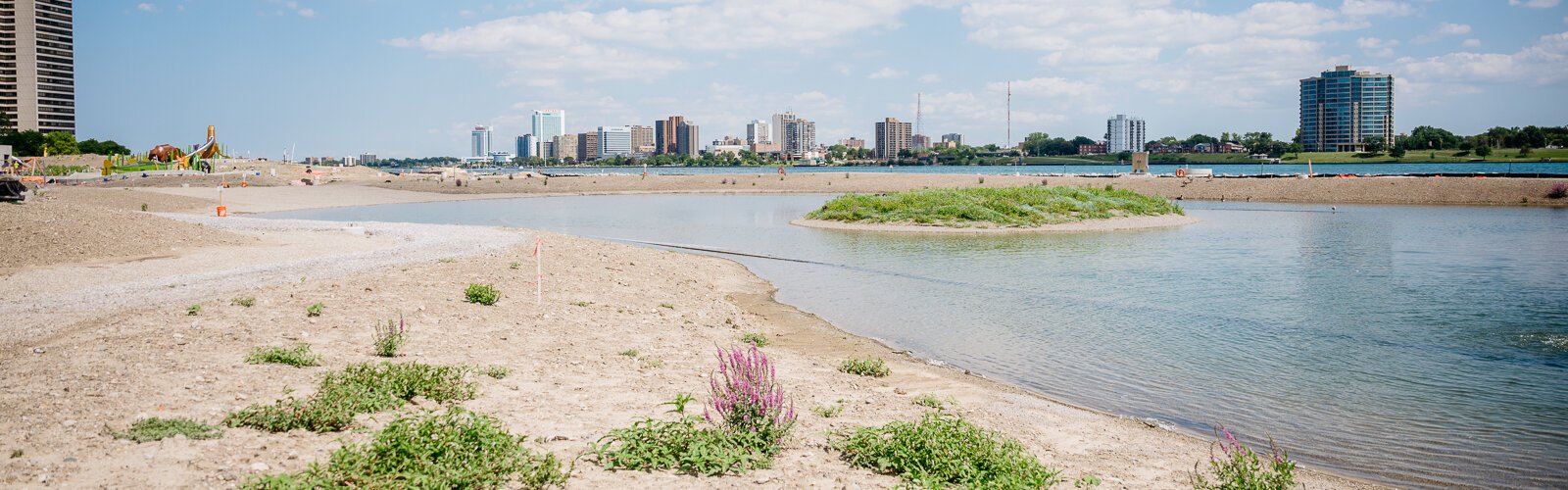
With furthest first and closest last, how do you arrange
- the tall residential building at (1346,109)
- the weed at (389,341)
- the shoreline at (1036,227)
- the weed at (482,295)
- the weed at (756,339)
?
1. the tall residential building at (1346,109)
2. the shoreline at (1036,227)
3. the weed at (482,295)
4. the weed at (756,339)
5. the weed at (389,341)

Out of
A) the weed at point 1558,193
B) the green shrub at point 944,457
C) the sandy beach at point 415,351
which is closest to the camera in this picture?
the green shrub at point 944,457

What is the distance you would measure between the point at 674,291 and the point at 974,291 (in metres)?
6.84

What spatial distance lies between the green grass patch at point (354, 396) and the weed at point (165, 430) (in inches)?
10.9

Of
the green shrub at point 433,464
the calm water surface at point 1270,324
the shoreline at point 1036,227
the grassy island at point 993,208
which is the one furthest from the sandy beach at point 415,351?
the grassy island at point 993,208

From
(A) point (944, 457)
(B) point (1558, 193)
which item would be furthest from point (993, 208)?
(B) point (1558, 193)

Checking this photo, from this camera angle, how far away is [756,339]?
13.9 metres

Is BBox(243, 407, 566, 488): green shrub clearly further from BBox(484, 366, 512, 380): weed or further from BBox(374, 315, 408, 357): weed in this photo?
BBox(374, 315, 408, 357): weed

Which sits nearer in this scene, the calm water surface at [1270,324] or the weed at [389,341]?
the calm water surface at [1270,324]

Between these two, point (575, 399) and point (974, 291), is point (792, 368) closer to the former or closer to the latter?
point (575, 399)

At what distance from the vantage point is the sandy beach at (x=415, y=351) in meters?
7.25

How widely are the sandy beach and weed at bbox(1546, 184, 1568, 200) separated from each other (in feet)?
185

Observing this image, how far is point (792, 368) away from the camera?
12.1m

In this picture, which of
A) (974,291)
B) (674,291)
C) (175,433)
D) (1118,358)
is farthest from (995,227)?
(175,433)

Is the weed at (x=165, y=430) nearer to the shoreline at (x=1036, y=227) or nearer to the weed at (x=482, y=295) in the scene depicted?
the weed at (x=482, y=295)
